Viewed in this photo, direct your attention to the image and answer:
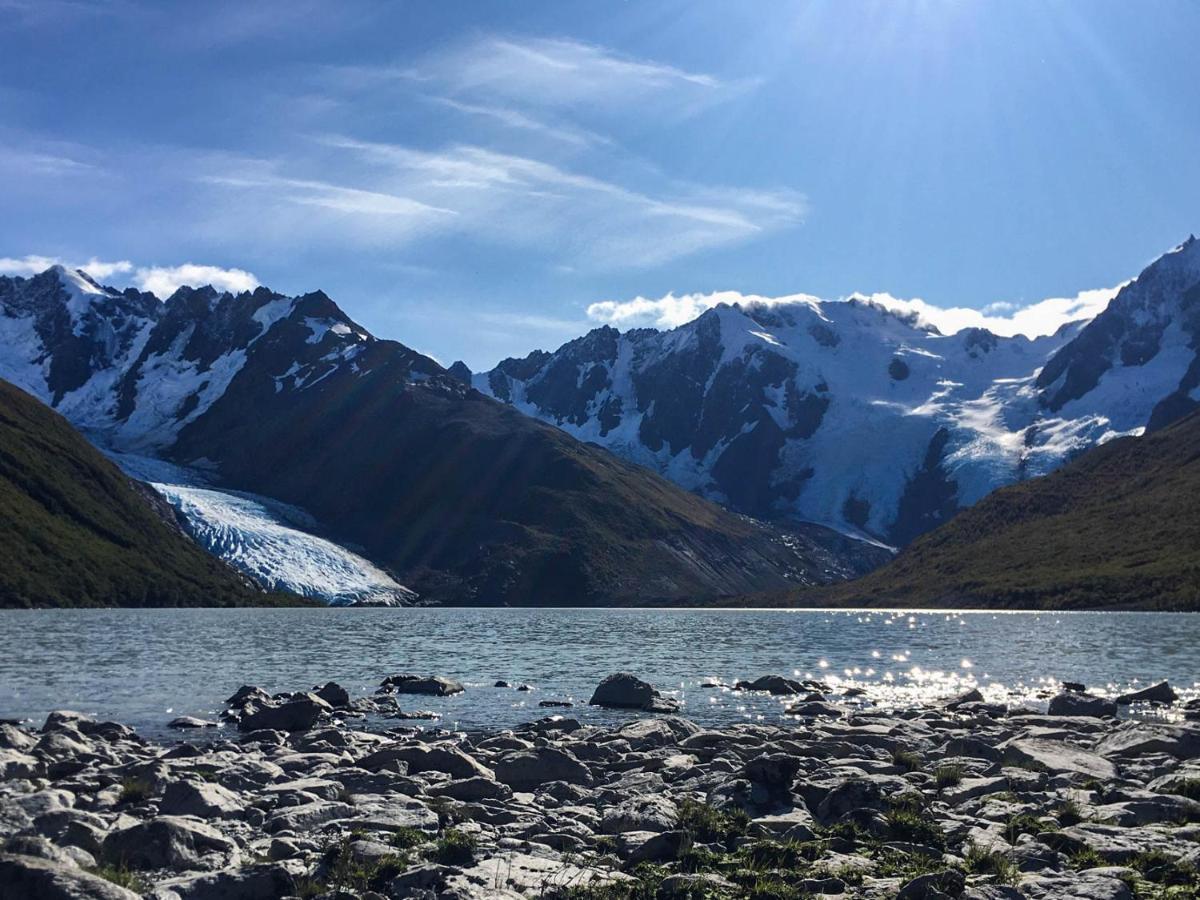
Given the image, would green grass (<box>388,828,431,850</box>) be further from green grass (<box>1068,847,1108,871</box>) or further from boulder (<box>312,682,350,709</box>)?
boulder (<box>312,682,350,709</box>)

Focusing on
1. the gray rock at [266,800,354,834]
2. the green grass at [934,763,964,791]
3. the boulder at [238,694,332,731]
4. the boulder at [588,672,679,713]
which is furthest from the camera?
the boulder at [588,672,679,713]

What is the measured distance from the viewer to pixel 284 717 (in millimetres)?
43844

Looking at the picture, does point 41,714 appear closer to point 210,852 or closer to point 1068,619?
point 210,852

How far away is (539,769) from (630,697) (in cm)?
2345

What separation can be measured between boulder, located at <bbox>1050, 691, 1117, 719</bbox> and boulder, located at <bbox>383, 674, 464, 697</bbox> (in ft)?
102

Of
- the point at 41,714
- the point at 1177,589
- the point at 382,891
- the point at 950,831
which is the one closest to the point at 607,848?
the point at 382,891

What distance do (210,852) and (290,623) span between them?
493 ft

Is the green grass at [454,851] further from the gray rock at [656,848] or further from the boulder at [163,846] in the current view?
the boulder at [163,846]

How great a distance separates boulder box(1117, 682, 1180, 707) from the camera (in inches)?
2109

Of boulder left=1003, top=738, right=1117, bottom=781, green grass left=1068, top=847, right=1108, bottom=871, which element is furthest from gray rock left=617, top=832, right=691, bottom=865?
boulder left=1003, top=738, right=1117, bottom=781

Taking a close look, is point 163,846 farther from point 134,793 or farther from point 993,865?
point 993,865

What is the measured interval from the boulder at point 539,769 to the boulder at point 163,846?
10.8 meters

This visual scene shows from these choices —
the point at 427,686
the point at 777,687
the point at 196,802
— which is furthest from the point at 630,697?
the point at 196,802

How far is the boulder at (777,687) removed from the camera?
2404 inches
